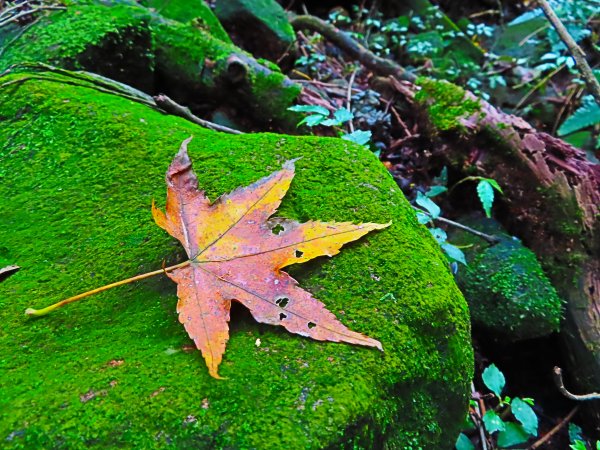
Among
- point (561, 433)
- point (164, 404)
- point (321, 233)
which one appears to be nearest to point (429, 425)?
point (321, 233)

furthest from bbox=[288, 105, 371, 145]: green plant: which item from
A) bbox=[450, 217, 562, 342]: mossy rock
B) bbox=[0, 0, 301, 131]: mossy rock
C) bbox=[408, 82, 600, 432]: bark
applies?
bbox=[450, 217, 562, 342]: mossy rock

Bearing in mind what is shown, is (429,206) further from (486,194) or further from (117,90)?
(117,90)

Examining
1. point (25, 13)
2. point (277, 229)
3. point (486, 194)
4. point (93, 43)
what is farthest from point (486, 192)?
point (25, 13)

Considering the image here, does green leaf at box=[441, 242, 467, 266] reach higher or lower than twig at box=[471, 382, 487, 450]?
higher

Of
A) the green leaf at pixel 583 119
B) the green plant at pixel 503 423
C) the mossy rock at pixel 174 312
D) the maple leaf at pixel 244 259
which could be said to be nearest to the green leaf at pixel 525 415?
the green plant at pixel 503 423

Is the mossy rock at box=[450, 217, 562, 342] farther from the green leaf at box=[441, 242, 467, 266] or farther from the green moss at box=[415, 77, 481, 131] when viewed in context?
the green moss at box=[415, 77, 481, 131]

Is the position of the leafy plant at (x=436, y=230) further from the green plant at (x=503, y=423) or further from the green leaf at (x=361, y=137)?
the green plant at (x=503, y=423)

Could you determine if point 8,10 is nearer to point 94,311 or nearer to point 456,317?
point 94,311
